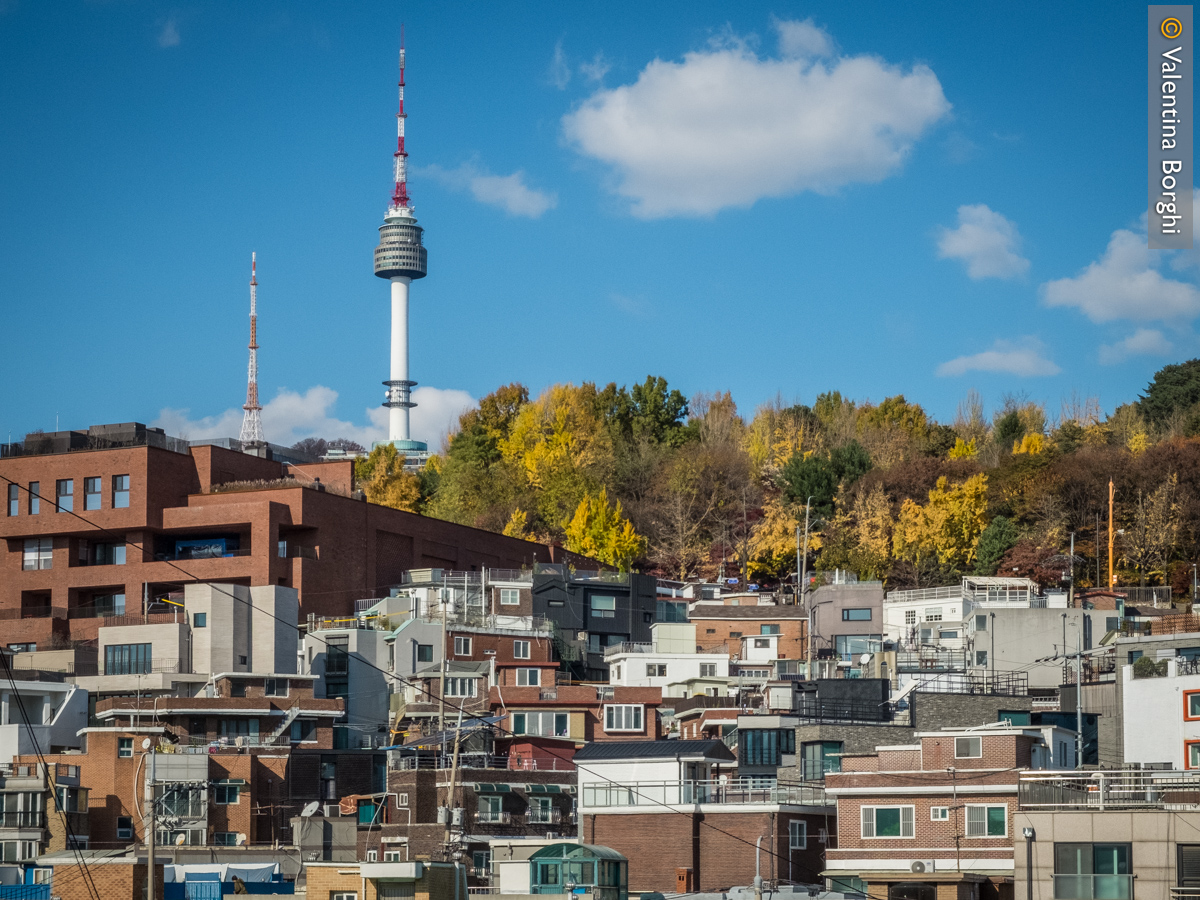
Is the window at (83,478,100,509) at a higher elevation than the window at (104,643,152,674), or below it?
higher

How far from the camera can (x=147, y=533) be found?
75.6 m

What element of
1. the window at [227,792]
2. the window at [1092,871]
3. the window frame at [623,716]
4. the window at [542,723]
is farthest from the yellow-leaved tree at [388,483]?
the window at [1092,871]

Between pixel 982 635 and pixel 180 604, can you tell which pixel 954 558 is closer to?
pixel 982 635

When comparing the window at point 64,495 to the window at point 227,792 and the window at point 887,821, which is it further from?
the window at point 887,821

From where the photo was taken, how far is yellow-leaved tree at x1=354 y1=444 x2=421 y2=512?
338 ft

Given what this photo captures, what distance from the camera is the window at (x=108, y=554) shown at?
7644 cm

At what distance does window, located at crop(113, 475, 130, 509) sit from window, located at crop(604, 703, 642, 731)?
94.7 ft

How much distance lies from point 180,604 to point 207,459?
927cm

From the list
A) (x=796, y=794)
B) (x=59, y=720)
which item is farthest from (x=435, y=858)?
(x=59, y=720)

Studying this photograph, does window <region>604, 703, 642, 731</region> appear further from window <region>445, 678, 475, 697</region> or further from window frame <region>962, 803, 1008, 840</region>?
window frame <region>962, 803, 1008, 840</region>

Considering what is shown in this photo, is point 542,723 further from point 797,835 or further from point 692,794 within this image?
point 797,835

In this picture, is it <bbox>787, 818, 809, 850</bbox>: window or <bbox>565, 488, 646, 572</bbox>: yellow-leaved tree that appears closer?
<bbox>787, 818, 809, 850</bbox>: window

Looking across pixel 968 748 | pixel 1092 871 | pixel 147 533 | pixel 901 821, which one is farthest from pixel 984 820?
pixel 147 533

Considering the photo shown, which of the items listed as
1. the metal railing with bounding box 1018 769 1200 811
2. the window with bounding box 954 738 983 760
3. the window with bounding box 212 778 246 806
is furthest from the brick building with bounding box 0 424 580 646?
the metal railing with bounding box 1018 769 1200 811
